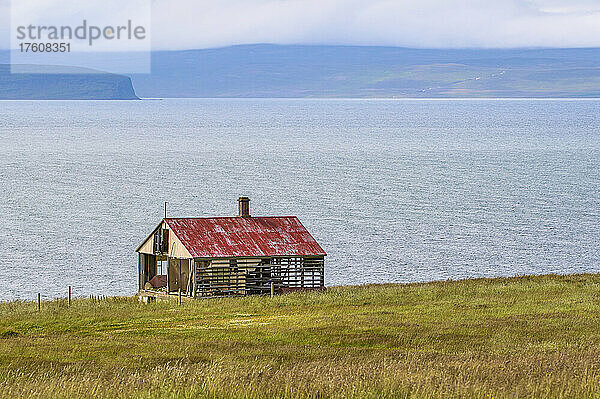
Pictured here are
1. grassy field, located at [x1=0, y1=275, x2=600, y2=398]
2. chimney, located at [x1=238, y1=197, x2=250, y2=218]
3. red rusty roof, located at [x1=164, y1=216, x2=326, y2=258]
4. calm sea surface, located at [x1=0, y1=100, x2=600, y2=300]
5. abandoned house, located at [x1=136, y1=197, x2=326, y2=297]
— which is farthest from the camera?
calm sea surface, located at [x1=0, y1=100, x2=600, y2=300]

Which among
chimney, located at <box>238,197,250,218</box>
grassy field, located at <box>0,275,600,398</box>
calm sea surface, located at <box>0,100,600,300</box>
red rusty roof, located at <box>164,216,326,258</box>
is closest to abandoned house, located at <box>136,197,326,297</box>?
red rusty roof, located at <box>164,216,326,258</box>

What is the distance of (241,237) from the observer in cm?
4603

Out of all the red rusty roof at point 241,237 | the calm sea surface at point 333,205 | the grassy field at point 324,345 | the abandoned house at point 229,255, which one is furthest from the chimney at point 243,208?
the calm sea surface at point 333,205

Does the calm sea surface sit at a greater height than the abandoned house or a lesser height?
lesser

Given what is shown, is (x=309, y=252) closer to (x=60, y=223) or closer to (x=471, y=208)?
(x=60, y=223)

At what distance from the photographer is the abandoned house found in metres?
44.6

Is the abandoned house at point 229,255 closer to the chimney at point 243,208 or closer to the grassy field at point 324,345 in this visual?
the chimney at point 243,208

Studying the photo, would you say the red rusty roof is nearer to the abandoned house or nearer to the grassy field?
the abandoned house

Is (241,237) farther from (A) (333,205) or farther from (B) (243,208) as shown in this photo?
(A) (333,205)

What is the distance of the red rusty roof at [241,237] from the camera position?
147 feet

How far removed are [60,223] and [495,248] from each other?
33068mm

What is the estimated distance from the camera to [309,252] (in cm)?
4647

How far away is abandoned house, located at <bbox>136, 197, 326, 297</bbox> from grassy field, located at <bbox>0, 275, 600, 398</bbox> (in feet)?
6.87

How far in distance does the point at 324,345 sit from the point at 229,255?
17.0 metres
